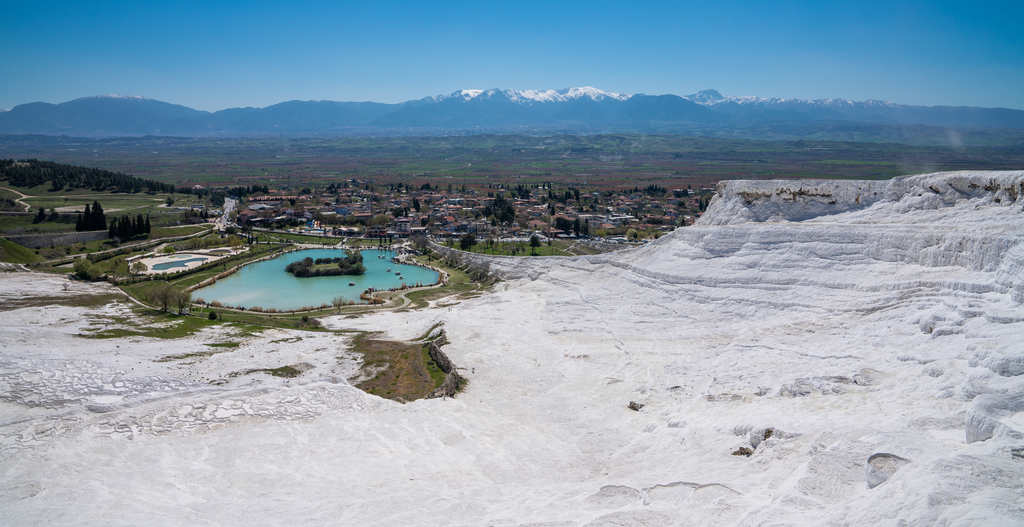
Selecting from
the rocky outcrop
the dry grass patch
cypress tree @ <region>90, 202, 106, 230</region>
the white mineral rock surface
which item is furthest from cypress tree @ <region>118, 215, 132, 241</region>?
the rocky outcrop

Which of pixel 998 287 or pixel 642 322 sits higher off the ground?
pixel 998 287

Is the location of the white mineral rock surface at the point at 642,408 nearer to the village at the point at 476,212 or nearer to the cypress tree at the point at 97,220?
the cypress tree at the point at 97,220

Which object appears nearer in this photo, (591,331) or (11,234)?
(591,331)

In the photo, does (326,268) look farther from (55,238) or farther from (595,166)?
(595,166)

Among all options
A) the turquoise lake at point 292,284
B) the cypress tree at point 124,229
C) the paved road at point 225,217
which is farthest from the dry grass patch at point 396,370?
the paved road at point 225,217

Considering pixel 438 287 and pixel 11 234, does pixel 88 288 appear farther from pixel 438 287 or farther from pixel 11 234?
pixel 11 234

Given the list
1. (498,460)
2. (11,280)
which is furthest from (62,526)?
(11,280)
